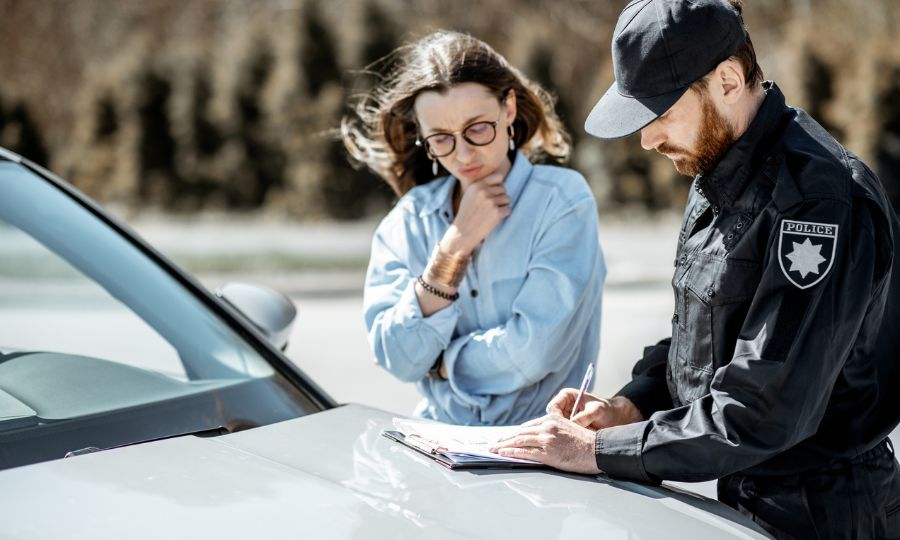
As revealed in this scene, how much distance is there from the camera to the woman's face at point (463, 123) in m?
2.33

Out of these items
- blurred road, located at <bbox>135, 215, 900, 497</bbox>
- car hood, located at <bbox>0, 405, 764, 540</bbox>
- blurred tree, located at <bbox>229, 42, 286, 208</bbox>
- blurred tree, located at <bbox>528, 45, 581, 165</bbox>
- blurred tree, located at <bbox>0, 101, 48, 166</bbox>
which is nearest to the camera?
car hood, located at <bbox>0, 405, 764, 540</bbox>

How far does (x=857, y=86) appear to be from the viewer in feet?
50.5

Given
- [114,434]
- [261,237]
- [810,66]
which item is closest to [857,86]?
[810,66]

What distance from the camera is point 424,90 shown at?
2.35m

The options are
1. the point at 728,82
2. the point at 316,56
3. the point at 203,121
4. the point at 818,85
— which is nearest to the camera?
the point at 728,82

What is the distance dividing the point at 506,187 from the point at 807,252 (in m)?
0.99

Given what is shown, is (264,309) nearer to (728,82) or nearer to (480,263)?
(480,263)

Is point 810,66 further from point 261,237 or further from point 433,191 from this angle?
point 433,191

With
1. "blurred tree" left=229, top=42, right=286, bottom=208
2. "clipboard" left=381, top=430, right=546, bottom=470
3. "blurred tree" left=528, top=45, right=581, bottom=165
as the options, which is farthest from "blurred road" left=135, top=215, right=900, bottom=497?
"clipboard" left=381, top=430, right=546, bottom=470

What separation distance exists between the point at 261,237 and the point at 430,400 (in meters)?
13.5

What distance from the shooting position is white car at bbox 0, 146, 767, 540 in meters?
1.39

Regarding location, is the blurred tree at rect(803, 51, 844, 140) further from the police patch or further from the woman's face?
the police patch

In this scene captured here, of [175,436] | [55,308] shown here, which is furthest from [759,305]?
[55,308]

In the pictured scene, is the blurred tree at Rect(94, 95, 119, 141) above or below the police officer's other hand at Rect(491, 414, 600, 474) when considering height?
above
